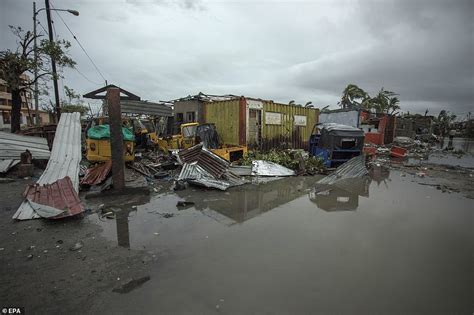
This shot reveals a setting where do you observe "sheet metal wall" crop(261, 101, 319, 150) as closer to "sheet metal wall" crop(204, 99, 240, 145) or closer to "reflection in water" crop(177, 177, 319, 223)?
"sheet metal wall" crop(204, 99, 240, 145)

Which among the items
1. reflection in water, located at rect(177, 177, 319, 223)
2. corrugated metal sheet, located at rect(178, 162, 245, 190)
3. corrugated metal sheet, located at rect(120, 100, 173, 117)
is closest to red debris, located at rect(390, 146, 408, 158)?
reflection in water, located at rect(177, 177, 319, 223)

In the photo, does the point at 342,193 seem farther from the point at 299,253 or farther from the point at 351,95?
the point at 351,95

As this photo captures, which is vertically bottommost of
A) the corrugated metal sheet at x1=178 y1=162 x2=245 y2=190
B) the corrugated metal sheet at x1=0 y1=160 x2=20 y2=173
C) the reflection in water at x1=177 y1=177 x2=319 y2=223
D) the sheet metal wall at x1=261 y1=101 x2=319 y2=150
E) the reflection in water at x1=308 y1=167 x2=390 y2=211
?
the reflection in water at x1=177 y1=177 x2=319 y2=223

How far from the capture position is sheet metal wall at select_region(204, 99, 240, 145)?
10.9m

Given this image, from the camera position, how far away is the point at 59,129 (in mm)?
8117

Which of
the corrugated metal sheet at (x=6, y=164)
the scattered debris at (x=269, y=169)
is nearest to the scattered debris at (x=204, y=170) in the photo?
the scattered debris at (x=269, y=169)

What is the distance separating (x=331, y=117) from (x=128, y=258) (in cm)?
2197

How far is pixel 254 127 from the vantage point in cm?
1134

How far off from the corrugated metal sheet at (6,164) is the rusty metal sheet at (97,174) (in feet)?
8.41

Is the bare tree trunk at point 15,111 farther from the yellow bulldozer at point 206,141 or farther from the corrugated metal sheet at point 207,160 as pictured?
the corrugated metal sheet at point 207,160

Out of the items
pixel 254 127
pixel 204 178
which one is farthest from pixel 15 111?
pixel 254 127

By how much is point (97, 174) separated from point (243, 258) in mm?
5640

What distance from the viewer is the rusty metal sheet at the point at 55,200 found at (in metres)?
4.12

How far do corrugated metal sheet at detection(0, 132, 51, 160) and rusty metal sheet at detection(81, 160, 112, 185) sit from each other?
125 inches
